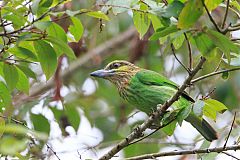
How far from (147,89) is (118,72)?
0.59 m

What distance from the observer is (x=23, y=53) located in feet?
9.69

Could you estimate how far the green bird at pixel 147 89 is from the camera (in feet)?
12.9

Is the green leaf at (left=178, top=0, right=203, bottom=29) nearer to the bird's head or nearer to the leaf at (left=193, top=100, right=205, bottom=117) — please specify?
the leaf at (left=193, top=100, right=205, bottom=117)

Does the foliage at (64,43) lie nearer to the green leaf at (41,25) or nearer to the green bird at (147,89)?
the green leaf at (41,25)

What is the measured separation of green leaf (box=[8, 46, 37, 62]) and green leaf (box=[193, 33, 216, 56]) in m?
0.85

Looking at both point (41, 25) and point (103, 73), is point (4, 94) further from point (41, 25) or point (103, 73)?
point (103, 73)

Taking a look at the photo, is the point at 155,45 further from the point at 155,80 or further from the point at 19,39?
the point at 19,39

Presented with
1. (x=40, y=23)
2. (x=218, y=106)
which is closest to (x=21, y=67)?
(x=40, y=23)

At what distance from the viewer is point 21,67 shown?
10.5ft

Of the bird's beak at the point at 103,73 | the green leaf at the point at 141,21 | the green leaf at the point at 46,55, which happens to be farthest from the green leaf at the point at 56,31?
the bird's beak at the point at 103,73

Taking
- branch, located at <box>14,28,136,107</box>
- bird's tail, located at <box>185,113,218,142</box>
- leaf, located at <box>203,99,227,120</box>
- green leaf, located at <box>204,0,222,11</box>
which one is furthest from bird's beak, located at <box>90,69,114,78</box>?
green leaf, located at <box>204,0,222,11</box>

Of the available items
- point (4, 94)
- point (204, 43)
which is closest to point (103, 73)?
point (4, 94)

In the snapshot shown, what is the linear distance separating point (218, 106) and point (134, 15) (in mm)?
629

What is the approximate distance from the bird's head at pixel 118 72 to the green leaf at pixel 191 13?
2341 mm
